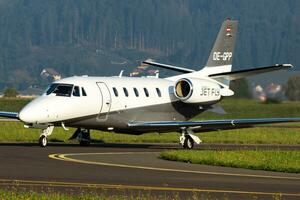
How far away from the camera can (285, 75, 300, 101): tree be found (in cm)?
6812

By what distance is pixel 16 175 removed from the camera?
90.8 feet

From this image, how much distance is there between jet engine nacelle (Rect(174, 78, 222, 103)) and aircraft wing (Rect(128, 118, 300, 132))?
2.11m

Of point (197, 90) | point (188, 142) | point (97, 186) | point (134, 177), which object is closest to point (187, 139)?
point (188, 142)

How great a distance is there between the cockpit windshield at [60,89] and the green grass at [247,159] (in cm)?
736

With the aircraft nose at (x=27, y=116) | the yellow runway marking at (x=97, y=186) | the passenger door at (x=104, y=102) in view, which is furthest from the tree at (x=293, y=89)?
the yellow runway marking at (x=97, y=186)

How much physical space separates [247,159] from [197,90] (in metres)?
12.7

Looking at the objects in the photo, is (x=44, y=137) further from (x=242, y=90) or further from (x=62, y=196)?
(x=242, y=90)

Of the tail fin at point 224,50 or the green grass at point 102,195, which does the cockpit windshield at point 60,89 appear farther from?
the green grass at point 102,195

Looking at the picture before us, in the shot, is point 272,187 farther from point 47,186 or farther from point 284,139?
point 284,139

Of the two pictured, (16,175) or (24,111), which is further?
(24,111)

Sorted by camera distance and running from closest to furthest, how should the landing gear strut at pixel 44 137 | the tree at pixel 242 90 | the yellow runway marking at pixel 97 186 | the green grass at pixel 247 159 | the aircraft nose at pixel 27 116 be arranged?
the yellow runway marking at pixel 97 186
the green grass at pixel 247 159
the aircraft nose at pixel 27 116
the landing gear strut at pixel 44 137
the tree at pixel 242 90

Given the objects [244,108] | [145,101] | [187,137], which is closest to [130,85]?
[145,101]

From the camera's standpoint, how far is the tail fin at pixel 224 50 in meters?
48.9

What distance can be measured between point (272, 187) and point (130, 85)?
20767mm
